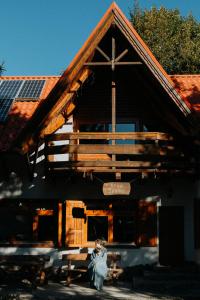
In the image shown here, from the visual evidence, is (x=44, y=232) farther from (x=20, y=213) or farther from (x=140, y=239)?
(x=140, y=239)

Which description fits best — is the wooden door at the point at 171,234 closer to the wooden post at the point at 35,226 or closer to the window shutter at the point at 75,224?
the window shutter at the point at 75,224

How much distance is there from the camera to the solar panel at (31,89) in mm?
19312

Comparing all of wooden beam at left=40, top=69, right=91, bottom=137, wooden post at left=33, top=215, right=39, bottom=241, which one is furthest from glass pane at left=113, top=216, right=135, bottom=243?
wooden beam at left=40, top=69, right=91, bottom=137

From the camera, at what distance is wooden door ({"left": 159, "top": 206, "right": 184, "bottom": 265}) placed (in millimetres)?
16406

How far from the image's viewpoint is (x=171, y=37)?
1443 inches

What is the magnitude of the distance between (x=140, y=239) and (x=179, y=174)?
2.70m

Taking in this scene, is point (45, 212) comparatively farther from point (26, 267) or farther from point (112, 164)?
point (112, 164)

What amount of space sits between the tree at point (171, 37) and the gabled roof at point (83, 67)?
20.8 metres

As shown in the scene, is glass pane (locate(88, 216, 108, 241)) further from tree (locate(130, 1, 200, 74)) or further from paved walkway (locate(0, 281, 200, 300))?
tree (locate(130, 1, 200, 74))

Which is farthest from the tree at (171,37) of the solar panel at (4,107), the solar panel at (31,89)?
the solar panel at (4,107)

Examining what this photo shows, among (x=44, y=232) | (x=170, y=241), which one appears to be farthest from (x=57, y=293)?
(x=170, y=241)

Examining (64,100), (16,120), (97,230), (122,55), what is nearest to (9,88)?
(16,120)

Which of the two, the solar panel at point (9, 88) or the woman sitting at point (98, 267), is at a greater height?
the solar panel at point (9, 88)

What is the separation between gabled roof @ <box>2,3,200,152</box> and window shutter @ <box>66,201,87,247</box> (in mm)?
2763
